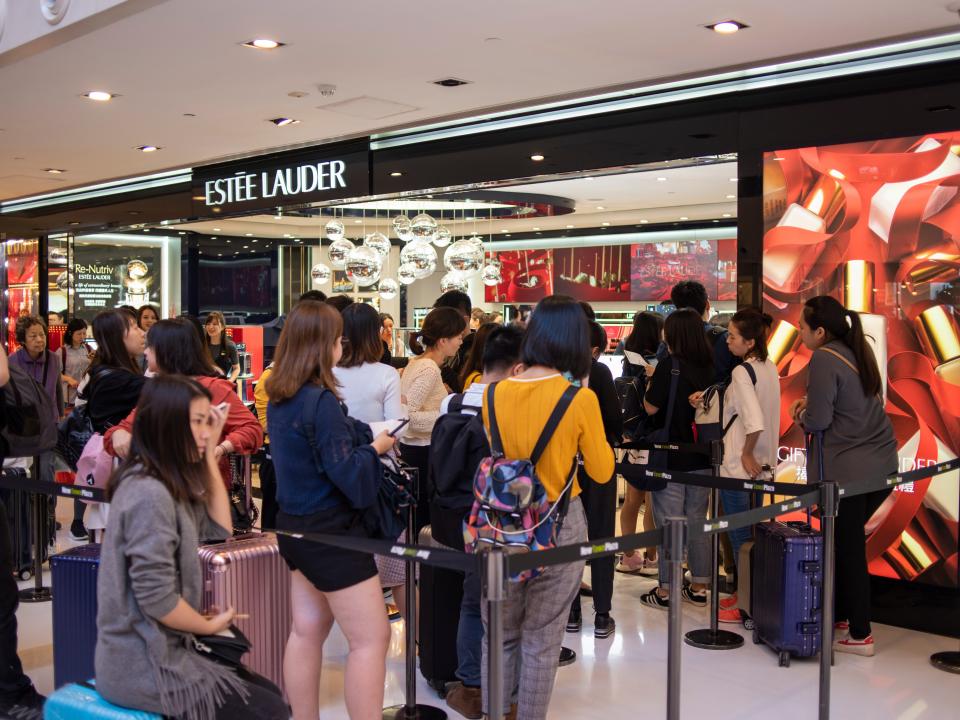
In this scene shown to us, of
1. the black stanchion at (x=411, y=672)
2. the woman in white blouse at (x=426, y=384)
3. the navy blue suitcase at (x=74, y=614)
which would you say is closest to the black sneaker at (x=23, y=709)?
the navy blue suitcase at (x=74, y=614)

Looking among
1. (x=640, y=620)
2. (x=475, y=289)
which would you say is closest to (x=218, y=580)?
(x=640, y=620)

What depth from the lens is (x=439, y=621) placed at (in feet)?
13.6

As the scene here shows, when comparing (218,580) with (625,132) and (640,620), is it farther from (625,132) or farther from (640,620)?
(625,132)

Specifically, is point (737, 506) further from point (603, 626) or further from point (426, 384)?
point (426, 384)

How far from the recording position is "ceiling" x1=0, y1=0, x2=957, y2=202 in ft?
15.2

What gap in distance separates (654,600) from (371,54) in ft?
11.2

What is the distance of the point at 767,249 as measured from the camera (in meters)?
5.89

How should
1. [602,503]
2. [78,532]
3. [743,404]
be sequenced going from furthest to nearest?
[78,532]
[743,404]
[602,503]

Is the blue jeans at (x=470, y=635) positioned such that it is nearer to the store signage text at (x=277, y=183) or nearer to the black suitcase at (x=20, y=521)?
the black suitcase at (x=20, y=521)

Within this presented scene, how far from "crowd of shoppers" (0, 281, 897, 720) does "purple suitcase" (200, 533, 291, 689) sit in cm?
22

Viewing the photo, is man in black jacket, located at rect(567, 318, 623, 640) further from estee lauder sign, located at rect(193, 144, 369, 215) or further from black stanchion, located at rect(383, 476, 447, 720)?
estee lauder sign, located at rect(193, 144, 369, 215)

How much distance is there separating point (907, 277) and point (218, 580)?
3.88 m

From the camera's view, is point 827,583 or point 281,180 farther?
point 281,180

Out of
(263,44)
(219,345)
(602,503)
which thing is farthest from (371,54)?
(219,345)
